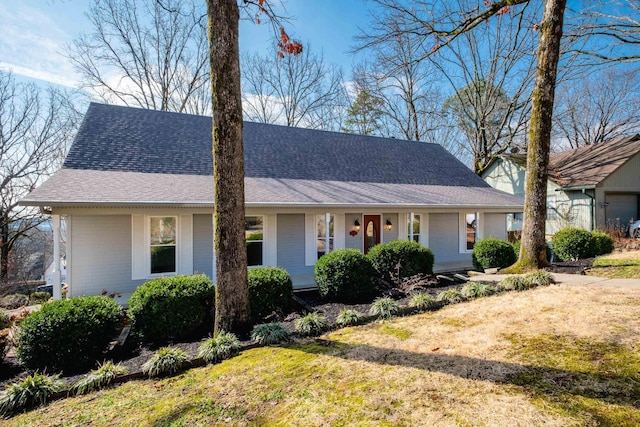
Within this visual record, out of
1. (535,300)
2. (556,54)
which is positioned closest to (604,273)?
(535,300)

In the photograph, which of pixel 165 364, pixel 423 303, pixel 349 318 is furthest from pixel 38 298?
pixel 423 303

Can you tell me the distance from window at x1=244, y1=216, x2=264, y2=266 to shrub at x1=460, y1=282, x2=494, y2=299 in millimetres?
5964

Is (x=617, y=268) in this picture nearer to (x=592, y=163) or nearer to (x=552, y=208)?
(x=552, y=208)

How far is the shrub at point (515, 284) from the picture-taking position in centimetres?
683

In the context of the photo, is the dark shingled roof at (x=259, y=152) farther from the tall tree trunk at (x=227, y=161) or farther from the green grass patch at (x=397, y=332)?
the green grass patch at (x=397, y=332)

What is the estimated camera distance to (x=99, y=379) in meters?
3.85

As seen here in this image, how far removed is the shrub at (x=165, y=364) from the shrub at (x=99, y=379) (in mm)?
302

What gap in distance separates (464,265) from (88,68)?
24882mm

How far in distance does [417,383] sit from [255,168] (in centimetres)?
954

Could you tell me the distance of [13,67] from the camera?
54.9ft

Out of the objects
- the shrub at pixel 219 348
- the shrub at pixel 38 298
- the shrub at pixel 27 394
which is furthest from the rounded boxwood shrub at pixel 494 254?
the shrub at pixel 38 298

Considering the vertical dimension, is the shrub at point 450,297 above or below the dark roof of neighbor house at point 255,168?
below

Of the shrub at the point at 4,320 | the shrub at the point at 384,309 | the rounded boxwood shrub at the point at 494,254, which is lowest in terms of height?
the shrub at the point at 4,320

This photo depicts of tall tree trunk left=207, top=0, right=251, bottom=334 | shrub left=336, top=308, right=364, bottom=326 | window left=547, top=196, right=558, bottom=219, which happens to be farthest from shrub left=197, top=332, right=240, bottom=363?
window left=547, top=196, right=558, bottom=219
